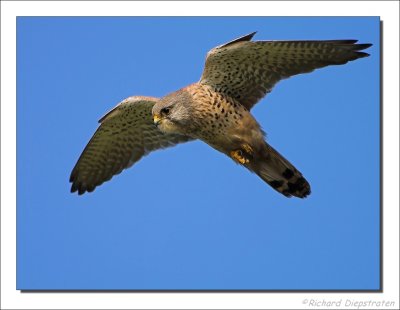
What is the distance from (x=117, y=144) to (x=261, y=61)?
208 cm

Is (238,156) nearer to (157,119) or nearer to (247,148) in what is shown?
(247,148)

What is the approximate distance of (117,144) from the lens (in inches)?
360

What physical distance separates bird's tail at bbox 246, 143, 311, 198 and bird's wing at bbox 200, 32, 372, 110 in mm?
577

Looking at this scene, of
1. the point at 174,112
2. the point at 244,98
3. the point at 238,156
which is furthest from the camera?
the point at 244,98

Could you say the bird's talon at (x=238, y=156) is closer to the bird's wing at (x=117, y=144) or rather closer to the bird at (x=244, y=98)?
the bird at (x=244, y=98)

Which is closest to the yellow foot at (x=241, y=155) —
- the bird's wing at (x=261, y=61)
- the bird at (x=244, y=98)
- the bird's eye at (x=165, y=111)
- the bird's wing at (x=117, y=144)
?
the bird at (x=244, y=98)

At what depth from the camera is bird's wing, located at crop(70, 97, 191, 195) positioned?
8.82 meters

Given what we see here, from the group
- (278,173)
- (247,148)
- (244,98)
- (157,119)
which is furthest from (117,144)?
(278,173)

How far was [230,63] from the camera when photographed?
7961 millimetres

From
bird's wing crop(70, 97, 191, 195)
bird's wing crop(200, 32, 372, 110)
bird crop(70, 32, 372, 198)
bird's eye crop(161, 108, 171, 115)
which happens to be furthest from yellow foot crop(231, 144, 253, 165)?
bird's wing crop(70, 97, 191, 195)

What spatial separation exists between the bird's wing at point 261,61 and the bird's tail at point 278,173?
0.58 metres

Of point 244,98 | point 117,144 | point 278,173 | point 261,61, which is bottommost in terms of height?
point 278,173

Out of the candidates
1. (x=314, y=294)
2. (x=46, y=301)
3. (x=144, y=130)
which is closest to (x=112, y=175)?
(x=144, y=130)

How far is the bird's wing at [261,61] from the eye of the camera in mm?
7723
